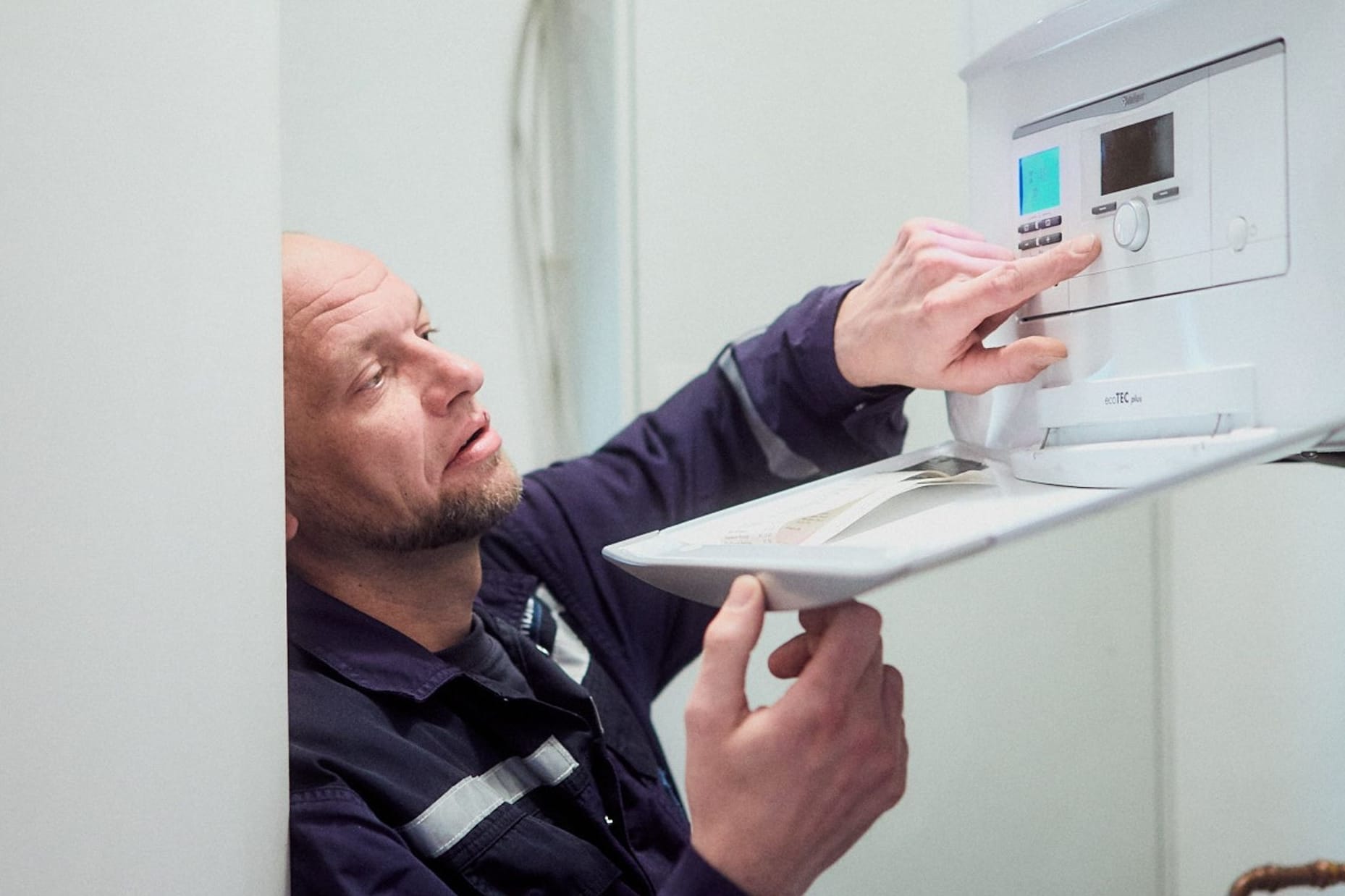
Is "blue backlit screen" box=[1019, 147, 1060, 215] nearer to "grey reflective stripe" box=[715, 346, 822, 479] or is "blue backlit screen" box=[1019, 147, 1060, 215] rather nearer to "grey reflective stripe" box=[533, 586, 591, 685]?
"grey reflective stripe" box=[715, 346, 822, 479]

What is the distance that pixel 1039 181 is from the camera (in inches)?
29.9

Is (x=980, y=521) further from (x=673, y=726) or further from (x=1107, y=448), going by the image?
(x=673, y=726)

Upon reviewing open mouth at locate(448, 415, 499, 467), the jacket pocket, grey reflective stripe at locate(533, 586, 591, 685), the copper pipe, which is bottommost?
the copper pipe

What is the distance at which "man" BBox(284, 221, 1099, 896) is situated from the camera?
0.62 m

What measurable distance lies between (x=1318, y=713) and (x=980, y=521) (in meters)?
0.98

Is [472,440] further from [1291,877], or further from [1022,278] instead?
[1291,877]

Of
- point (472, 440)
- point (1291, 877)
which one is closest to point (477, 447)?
point (472, 440)

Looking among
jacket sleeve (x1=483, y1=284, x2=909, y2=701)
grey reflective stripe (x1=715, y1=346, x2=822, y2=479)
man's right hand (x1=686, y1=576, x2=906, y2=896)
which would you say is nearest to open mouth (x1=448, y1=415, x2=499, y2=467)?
jacket sleeve (x1=483, y1=284, x2=909, y2=701)

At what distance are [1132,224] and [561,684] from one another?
57 cm

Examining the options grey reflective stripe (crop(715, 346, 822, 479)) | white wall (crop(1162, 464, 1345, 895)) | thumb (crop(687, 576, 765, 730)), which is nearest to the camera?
thumb (crop(687, 576, 765, 730))


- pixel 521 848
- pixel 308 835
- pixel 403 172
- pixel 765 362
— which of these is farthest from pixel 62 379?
pixel 403 172

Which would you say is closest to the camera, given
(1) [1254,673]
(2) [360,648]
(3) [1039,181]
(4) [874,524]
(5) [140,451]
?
(5) [140,451]

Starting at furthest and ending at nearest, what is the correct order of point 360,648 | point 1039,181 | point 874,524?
point 360,648 < point 1039,181 < point 874,524

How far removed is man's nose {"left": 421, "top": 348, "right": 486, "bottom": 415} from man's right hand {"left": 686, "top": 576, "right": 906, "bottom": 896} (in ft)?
1.42
